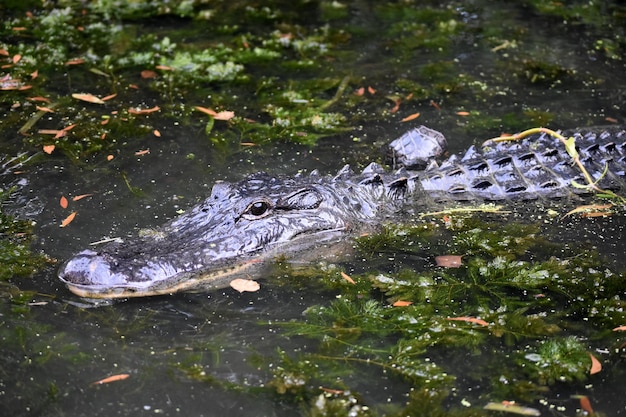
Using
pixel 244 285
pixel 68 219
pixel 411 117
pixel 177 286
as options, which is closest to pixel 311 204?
pixel 244 285

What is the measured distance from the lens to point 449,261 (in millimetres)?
4812

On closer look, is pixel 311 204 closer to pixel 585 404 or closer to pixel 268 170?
pixel 268 170

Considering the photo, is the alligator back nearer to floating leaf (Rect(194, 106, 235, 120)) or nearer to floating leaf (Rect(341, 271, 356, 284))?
floating leaf (Rect(341, 271, 356, 284))

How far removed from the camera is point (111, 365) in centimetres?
380

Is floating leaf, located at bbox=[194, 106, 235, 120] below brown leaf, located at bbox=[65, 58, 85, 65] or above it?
above

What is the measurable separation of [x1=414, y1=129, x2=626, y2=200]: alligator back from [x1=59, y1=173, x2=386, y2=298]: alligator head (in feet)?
1.95

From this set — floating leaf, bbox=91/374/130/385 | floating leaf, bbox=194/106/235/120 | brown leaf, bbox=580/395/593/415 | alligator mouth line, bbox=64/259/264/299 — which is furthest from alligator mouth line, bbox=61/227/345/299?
floating leaf, bbox=194/106/235/120

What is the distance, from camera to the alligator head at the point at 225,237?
4.17 metres

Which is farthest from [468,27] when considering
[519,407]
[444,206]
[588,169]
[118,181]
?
[519,407]

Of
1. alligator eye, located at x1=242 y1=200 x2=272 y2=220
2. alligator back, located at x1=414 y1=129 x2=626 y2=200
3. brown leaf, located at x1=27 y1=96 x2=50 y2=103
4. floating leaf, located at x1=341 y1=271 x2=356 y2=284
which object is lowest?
brown leaf, located at x1=27 y1=96 x2=50 y2=103

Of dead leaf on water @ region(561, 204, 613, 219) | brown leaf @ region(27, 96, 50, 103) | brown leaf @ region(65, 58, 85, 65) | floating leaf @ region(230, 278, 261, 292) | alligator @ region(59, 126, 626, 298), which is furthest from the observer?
brown leaf @ region(65, 58, 85, 65)

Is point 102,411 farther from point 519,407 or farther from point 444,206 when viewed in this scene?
point 444,206

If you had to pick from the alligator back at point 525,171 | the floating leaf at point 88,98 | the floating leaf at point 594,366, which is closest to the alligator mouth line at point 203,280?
the alligator back at point 525,171

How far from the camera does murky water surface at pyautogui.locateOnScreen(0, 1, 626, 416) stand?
3676 mm
